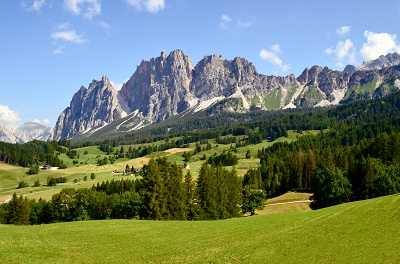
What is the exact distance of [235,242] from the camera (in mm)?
41656

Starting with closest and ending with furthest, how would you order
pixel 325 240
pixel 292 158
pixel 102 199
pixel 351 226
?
pixel 325 240, pixel 351 226, pixel 102 199, pixel 292 158

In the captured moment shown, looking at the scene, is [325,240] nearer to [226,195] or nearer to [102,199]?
[226,195]

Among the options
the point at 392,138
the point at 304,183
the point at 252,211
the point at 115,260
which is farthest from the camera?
the point at 304,183

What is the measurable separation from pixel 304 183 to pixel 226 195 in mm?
62311

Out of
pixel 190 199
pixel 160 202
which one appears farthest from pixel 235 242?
pixel 190 199

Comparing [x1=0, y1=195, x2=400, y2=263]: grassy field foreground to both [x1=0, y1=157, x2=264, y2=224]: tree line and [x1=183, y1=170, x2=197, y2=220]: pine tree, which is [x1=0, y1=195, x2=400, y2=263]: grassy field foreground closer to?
[x1=0, y1=157, x2=264, y2=224]: tree line

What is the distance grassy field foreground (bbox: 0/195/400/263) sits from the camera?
34062 millimetres

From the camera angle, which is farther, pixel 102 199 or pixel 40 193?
pixel 40 193

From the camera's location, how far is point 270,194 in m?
148

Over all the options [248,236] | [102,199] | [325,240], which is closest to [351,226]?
[325,240]

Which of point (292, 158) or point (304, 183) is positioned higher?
point (292, 158)

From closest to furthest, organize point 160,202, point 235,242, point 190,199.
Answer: point 235,242, point 160,202, point 190,199

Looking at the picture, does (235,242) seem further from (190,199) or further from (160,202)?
(190,199)

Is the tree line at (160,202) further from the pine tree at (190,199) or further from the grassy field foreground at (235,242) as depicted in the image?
the grassy field foreground at (235,242)
